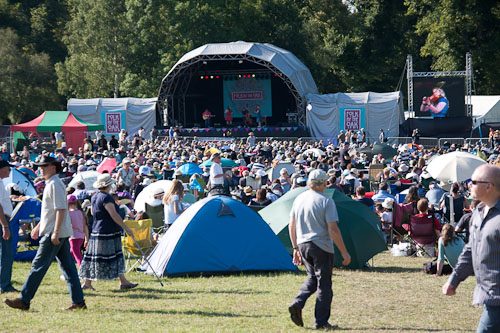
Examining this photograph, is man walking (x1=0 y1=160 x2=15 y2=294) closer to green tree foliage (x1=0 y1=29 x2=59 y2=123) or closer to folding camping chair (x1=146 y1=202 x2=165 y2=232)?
folding camping chair (x1=146 y1=202 x2=165 y2=232)

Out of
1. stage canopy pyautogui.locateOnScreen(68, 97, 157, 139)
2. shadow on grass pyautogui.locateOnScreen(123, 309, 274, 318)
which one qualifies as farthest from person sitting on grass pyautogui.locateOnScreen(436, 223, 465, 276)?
stage canopy pyautogui.locateOnScreen(68, 97, 157, 139)

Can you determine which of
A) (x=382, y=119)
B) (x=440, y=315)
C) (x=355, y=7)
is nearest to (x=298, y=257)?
(x=440, y=315)

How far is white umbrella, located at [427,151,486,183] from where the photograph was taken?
12.3 m

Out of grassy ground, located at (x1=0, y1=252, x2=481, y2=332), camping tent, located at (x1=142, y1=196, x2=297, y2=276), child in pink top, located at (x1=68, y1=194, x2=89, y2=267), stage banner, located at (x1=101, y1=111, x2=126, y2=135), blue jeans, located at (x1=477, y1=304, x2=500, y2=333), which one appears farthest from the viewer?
stage banner, located at (x1=101, y1=111, x2=126, y2=135)

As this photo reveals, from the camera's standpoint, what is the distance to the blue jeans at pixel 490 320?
440 cm

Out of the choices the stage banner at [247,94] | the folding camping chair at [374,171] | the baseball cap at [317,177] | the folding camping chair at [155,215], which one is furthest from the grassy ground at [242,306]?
the stage banner at [247,94]

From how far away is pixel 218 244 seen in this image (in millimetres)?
9633

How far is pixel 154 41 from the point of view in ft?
149

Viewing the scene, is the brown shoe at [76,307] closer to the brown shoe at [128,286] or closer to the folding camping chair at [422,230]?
the brown shoe at [128,286]

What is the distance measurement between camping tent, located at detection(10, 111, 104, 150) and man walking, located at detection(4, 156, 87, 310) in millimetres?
23264

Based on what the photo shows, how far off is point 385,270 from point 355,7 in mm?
41348

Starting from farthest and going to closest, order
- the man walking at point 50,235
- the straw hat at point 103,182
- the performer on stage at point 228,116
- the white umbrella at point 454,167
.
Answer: the performer on stage at point 228,116, the white umbrella at point 454,167, the straw hat at point 103,182, the man walking at point 50,235

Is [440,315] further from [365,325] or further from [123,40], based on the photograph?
[123,40]

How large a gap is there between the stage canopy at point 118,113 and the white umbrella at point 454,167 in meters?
28.3
